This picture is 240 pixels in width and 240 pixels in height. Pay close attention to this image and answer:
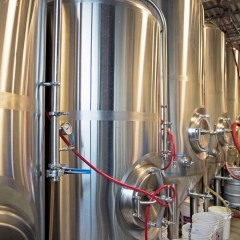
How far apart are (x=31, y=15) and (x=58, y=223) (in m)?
0.91

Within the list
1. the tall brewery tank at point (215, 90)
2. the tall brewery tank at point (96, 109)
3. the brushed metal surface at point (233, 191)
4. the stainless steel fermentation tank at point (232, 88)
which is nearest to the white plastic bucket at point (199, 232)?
the tall brewery tank at point (215, 90)

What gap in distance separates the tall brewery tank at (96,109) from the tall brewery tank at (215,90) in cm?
156

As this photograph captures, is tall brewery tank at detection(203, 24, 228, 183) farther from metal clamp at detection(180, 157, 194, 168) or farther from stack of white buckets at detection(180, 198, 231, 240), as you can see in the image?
metal clamp at detection(180, 157, 194, 168)

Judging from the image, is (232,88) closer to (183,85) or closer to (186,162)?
(183,85)

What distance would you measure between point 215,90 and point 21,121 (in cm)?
225

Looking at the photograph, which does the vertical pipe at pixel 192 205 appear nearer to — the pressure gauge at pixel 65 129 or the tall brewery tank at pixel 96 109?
the tall brewery tank at pixel 96 109

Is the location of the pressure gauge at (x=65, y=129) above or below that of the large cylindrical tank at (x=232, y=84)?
below

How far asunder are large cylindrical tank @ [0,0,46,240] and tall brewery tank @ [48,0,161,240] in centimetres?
22

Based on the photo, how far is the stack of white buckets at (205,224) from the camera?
1.91 meters

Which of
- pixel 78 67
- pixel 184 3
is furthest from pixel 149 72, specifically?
pixel 184 3

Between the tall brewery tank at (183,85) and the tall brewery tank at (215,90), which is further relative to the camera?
the tall brewery tank at (215,90)

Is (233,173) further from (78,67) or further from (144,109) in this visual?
(78,67)

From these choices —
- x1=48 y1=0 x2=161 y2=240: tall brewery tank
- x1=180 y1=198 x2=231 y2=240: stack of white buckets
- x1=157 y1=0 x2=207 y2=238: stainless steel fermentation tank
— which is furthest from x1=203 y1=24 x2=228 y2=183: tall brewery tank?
x1=48 y1=0 x2=161 y2=240: tall brewery tank

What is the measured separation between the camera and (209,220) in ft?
6.84
